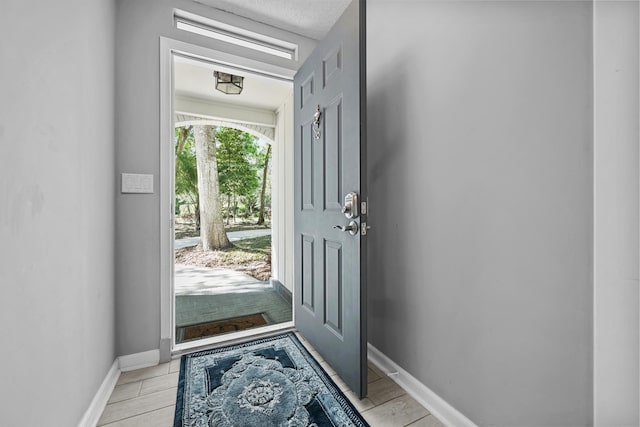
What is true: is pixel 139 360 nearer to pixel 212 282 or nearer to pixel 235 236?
pixel 212 282

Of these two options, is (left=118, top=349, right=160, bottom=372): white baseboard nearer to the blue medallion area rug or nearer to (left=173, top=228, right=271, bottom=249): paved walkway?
the blue medallion area rug

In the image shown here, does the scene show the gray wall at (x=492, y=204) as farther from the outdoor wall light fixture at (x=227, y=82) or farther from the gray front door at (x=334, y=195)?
the outdoor wall light fixture at (x=227, y=82)

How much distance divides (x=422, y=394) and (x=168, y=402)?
132cm

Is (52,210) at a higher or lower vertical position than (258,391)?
higher

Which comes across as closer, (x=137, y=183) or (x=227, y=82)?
(x=137, y=183)

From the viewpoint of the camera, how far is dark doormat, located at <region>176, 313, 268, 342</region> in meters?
2.22

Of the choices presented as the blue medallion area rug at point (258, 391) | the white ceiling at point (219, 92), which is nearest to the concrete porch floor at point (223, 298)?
the blue medallion area rug at point (258, 391)

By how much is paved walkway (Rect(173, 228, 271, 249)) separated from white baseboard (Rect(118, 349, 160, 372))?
15.8 ft

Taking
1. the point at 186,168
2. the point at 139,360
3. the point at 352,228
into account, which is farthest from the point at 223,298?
the point at 186,168

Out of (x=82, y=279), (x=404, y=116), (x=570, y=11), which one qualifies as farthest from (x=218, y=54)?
(x=570, y=11)

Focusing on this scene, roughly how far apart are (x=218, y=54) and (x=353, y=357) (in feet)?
7.19

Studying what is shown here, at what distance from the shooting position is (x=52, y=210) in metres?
0.98

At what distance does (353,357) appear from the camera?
1.44 m

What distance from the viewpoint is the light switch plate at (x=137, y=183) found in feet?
5.64
